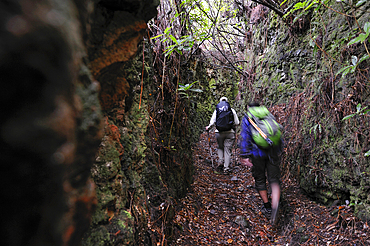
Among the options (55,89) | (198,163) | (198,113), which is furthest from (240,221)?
(198,113)

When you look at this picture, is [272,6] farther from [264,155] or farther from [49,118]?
[49,118]

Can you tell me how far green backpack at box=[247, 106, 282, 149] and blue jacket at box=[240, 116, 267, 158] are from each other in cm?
11

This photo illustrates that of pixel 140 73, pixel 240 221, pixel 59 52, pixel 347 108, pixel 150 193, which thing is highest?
pixel 140 73

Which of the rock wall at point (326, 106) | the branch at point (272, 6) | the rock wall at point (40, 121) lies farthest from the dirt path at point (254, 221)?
the branch at point (272, 6)

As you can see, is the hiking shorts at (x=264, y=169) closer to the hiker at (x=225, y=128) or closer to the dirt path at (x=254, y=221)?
the dirt path at (x=254, y=221)

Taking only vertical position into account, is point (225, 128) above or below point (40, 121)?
below

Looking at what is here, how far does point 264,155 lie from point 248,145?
365 millimetres

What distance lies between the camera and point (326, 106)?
333 centimetres

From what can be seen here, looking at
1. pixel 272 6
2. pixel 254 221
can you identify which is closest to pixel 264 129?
pixel 254 221

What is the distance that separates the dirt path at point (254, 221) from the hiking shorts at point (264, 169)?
0.55m

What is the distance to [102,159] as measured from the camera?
4.43 ft

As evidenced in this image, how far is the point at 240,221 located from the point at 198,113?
→ 570cm

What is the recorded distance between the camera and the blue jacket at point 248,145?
140 inches

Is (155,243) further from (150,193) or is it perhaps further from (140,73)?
(140,73)
